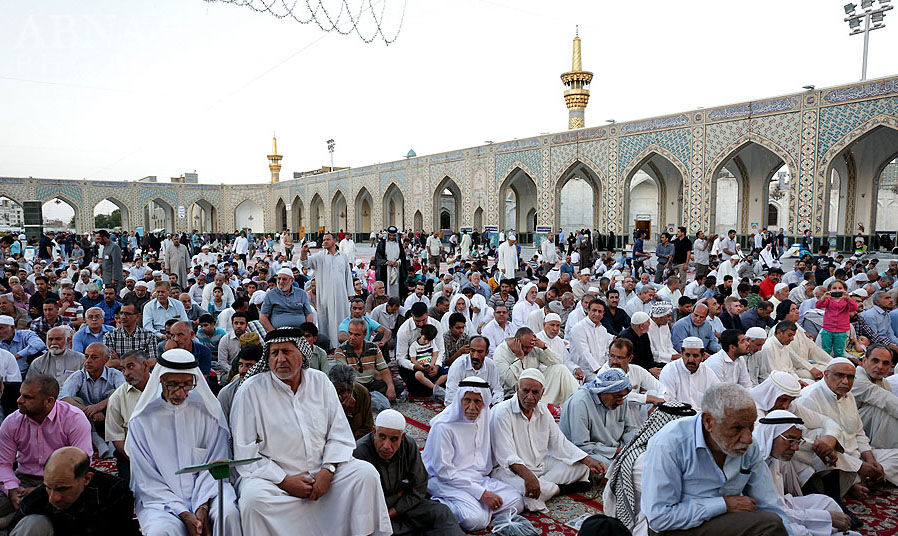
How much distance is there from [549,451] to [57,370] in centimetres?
325

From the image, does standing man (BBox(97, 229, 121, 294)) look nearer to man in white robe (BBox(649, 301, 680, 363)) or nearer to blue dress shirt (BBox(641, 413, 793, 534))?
man in white robe (BBox(649, 301, 680, 363))

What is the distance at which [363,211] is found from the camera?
3103 centimetres

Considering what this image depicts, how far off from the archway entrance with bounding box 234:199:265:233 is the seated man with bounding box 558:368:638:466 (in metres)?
33.7

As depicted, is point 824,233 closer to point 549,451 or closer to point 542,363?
point 542,363

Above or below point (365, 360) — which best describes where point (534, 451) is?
below

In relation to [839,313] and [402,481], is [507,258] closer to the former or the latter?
[839,313]

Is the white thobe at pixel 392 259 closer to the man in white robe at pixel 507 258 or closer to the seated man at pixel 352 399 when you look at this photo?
the man in white robe at pixel 507 258

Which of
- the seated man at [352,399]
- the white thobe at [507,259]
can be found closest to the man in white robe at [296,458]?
the seated man at [352,399]

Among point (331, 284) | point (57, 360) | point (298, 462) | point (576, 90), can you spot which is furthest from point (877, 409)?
point (576, 90)

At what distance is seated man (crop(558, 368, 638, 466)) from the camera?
3.21 m

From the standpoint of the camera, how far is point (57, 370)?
12.6 feet

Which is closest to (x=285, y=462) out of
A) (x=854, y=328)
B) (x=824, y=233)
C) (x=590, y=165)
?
(x=854, y=328)

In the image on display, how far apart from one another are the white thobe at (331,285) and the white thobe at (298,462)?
12.1ft

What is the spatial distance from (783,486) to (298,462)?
2.26m
